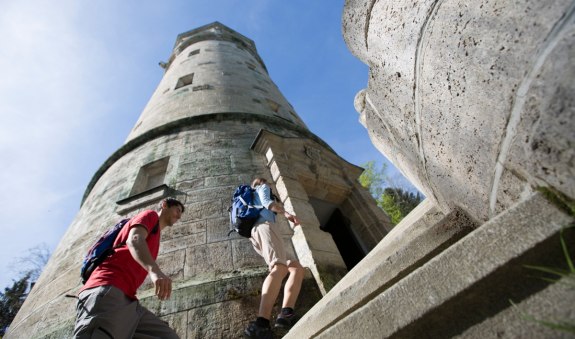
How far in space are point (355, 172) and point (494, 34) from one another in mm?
5600

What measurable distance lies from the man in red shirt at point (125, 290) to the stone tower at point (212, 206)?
94cm

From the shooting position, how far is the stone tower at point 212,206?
3131 millimetres

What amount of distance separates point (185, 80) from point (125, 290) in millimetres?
9212

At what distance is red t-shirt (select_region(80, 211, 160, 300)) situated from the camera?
1.97m

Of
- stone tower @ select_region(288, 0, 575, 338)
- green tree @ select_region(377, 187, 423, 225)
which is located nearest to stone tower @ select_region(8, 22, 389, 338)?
stone tower @ select_region(288, 0, 575, 338)

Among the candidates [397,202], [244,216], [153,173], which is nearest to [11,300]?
[153,173]

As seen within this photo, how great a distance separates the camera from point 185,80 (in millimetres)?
10156

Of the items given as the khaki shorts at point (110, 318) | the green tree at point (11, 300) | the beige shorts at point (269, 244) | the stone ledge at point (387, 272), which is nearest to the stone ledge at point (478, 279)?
the stone ledge at point (387, 272)

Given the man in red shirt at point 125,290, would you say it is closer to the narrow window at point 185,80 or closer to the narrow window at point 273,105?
the narrow window at point 273,105

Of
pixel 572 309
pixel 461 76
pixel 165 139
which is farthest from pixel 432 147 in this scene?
pixel 165 139

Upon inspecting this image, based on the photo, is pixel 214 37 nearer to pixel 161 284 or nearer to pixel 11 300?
pixel 11 300

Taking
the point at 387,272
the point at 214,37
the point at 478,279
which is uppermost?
the point at 214,37

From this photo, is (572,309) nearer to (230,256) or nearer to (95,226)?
(230,256)

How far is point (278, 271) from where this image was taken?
2711mm
